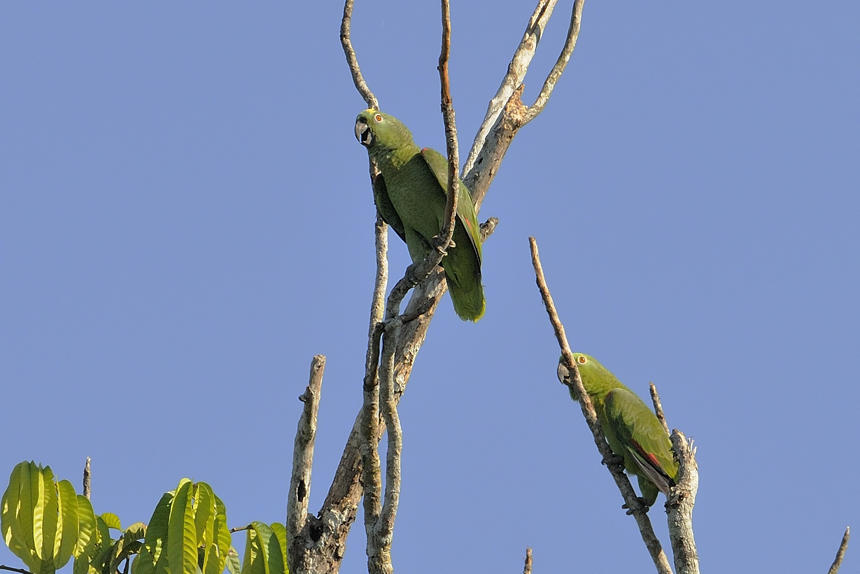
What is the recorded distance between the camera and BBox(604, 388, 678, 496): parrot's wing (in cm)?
646

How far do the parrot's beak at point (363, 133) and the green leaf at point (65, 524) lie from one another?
9.91ft

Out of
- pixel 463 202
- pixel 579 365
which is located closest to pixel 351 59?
pixel 463 202

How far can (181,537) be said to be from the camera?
386cm

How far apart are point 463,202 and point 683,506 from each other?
2387mm

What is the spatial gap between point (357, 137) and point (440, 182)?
77 cm

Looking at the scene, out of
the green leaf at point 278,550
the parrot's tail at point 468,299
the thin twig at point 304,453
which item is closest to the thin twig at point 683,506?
the thin twig at point 304,453

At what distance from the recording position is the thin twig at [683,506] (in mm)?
4086

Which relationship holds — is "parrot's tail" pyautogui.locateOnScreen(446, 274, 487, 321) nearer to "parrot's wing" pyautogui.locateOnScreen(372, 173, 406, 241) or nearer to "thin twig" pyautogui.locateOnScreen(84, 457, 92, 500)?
"parrot's wing" pyautogui.locateOnScreen(372, 173, 406, 241)

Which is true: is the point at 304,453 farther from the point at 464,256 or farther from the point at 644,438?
the point at 644,438

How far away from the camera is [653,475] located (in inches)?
254

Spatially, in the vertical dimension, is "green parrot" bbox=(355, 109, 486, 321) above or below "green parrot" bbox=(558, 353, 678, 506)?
above

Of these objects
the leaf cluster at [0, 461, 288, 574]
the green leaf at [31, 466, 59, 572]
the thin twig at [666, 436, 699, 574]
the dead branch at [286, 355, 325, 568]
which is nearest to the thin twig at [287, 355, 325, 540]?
the dead branch at [286, 355, 325, 568]

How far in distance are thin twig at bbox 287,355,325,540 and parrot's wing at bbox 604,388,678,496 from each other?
2.79 m

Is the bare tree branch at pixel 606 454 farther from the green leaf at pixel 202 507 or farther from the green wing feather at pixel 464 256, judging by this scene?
the green leaf at pixel 202 507
